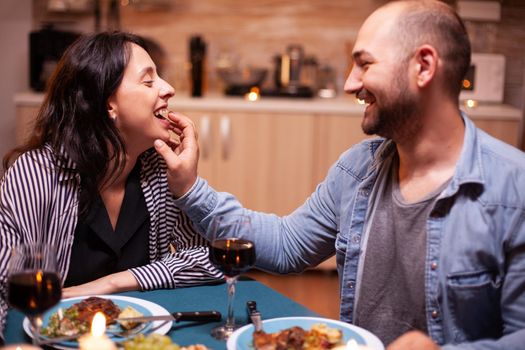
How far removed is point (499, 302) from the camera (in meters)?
1.61

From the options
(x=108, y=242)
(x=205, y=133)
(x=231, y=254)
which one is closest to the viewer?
(x=231, y=254)

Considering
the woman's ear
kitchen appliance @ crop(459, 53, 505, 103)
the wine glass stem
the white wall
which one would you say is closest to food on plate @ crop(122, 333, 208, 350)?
the wine glass stem

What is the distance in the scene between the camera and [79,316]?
1.54m

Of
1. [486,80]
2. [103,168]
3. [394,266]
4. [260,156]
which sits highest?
[486,80]

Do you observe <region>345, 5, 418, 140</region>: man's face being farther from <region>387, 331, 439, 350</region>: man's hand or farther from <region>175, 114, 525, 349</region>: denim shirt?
<region>387, 331, 439, 350</region>: man's hand

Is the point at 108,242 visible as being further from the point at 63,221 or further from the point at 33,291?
the point at 33,291

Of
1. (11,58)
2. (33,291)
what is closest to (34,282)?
(33,291)

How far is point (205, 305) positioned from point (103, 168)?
56cm

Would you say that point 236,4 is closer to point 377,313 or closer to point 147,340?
point 377,313

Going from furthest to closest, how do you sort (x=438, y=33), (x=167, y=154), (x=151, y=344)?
(x=167, y=154) < (x=438, y=33) < (x=151, y=344)

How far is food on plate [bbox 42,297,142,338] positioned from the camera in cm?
149

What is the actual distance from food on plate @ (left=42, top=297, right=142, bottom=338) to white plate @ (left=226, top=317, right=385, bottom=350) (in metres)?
0.26

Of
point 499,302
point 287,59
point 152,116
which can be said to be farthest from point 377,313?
point 287,59

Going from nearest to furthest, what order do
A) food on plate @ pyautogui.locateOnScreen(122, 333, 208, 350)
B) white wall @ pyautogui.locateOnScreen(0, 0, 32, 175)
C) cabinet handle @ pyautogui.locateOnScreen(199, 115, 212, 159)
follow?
food on plate @ pyautogui.locateOnScreen(122, 333, 208, 350)
cabinet handle @ pyautogui.locateOnScreen(199, 115, 212, 159)
white wall @ pyautogui.locateOnScreen(0, 0, 32, 175)
